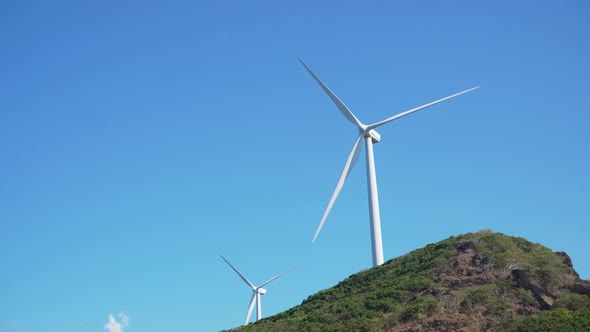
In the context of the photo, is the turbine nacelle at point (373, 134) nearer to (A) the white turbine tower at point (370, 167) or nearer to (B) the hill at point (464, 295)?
(A) the white turbine tower at point (370, 167)

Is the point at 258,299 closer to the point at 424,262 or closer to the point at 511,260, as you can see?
the point at 424,262

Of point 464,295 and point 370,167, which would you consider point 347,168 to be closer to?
point 370,167

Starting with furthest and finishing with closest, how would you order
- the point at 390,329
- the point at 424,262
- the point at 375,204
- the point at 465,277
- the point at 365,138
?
the point at 365,138
the point at 375,204
the point at 424,262
the point at 465,277
the point at 390,329

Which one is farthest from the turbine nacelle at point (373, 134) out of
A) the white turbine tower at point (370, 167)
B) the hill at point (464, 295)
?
the hill at point (464, 295)

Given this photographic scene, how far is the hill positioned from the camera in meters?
58.2

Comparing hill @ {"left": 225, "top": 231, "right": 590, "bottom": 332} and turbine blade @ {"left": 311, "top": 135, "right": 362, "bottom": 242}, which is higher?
turbine blade @ {"left": 311, "top": 135, "right": 362, "bottom": 242}

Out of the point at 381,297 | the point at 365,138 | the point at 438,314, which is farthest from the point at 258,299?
the point at 438,314

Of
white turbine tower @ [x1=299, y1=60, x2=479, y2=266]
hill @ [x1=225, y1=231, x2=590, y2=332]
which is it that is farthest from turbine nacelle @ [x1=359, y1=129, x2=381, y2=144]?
hill @ [x1=225, y1=231, x2=590, y2=332]

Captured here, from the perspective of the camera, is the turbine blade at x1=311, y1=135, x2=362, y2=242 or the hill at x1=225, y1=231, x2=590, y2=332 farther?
the turbine blade at x1=311, y1=135, x2=362, y2=242

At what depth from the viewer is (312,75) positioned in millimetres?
92750

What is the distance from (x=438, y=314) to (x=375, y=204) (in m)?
21.8

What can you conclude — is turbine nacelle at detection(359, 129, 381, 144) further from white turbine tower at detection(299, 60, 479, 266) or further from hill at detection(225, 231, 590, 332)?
hill at detection(225, 231, 590, 332)

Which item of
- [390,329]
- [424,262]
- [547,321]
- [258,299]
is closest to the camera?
[547,321]

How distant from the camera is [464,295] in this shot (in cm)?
6188
